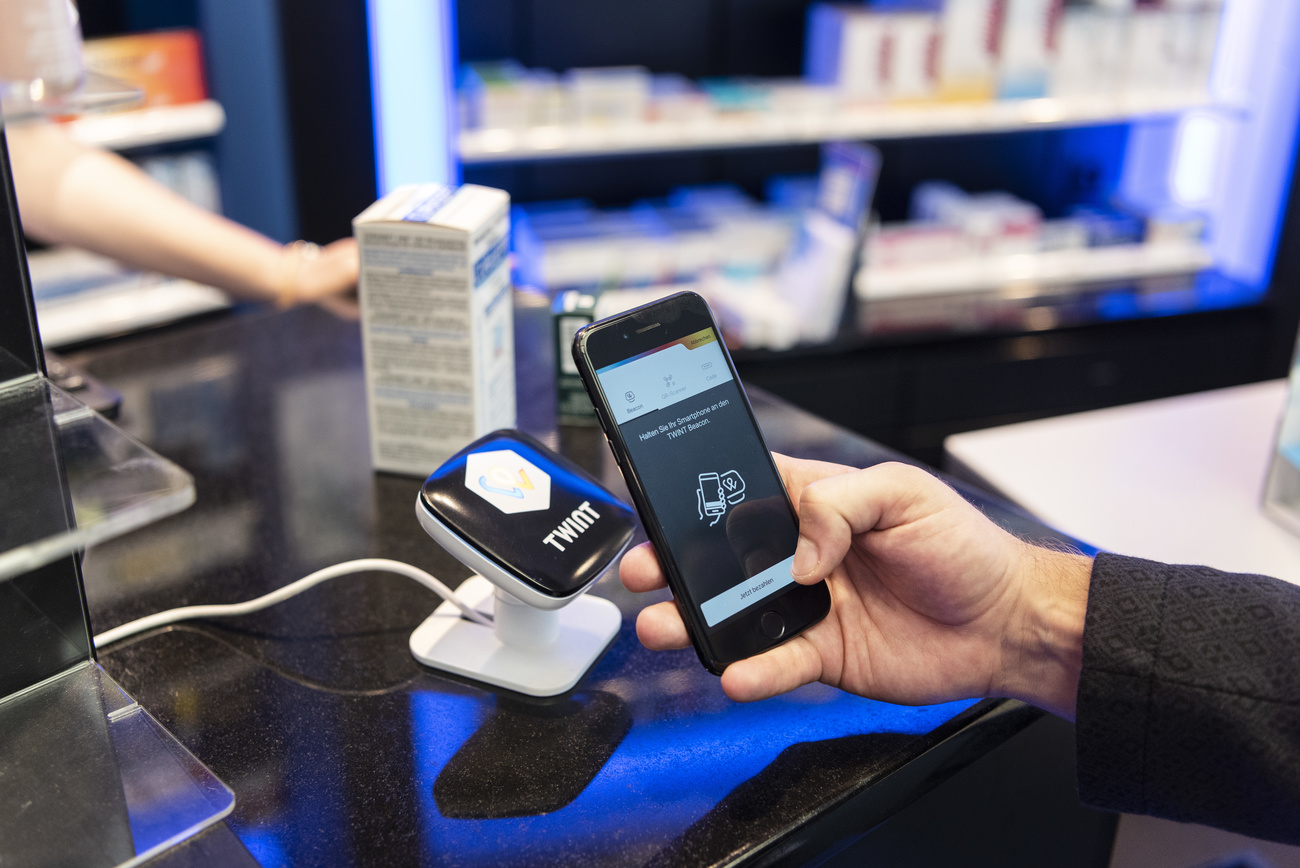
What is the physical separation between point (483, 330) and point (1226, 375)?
230 cm

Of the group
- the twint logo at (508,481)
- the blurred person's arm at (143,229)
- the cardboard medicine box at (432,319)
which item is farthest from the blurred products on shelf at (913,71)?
the twint logo at (508,481)

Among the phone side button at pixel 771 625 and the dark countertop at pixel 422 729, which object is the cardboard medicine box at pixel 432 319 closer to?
the dark countertop at pixel 422 729

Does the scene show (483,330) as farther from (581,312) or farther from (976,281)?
(976,281)

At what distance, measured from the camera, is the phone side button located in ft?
2.32

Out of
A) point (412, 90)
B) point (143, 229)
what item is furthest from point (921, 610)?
point (412, 90)

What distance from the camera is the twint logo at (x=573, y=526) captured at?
2.23 feet

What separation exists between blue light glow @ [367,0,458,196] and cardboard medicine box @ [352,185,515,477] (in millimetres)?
1123

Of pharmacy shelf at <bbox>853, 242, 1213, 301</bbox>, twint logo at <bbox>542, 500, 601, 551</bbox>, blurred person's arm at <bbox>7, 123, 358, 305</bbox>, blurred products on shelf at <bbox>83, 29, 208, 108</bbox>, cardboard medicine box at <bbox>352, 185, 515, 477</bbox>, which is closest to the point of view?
twint logo at <bbox>542, 500, 601, 551</bbox>

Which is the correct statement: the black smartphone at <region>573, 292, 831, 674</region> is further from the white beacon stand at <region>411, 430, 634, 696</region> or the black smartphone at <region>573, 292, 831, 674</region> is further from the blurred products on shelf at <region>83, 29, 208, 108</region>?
the blurred products on shelf at <region>83, 29, 208, 108</region>

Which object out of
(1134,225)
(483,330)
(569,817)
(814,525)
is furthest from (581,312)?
(1134,225)

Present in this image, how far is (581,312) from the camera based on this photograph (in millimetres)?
1013

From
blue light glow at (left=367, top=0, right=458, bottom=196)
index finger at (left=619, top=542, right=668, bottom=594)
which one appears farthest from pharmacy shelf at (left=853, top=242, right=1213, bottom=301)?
index finger at (left=619, top=542, right=668, bottom=594)

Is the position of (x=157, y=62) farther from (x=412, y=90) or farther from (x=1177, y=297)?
(x=1177, y=297)

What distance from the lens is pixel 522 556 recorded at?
26.2 inches
